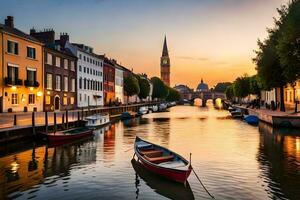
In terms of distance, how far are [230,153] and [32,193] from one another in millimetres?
18244

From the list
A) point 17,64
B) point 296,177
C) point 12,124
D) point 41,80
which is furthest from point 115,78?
point 296,177

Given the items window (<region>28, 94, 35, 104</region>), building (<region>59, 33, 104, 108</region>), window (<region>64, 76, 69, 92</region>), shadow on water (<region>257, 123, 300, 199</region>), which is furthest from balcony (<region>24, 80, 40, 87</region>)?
shadow on water (<region>257, 123, 300, 199</region>)

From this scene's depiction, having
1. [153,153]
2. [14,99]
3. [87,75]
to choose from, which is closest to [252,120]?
[14,99]

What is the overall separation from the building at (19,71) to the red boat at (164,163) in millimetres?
32550

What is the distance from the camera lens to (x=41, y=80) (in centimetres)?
6278

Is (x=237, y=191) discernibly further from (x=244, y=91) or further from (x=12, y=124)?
(x=244, y=91)

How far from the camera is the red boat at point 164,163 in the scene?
19.0 m

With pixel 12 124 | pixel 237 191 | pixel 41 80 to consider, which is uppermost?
pixel 41 80

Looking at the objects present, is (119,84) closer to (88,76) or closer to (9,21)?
(88,76)

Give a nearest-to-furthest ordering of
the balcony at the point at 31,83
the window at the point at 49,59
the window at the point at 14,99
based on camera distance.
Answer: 1. the window at the point at 14,99
2. the balcony at the point at 31,83
3. the window at the point at 49,59

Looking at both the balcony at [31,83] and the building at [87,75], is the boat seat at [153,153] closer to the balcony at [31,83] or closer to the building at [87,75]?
the balcony at [31,83]

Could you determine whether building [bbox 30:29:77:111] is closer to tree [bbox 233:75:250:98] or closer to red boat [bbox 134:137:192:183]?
red boat [bbox 134:137:192:183]

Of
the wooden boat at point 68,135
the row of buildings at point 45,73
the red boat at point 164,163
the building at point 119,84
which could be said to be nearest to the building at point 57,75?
the row of buildings at point 45,73

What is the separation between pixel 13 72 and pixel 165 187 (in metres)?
42.7
